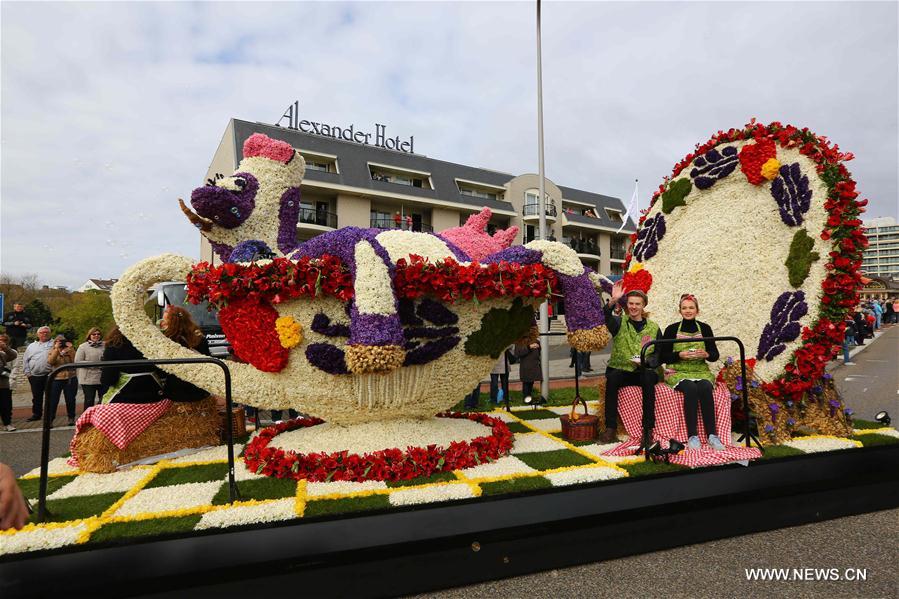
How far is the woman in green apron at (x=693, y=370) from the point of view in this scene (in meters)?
3.78

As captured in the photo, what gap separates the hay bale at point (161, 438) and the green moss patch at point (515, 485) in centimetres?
260

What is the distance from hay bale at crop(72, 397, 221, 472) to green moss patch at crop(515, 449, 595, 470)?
2.73m

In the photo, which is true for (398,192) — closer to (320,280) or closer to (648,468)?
(320,280)

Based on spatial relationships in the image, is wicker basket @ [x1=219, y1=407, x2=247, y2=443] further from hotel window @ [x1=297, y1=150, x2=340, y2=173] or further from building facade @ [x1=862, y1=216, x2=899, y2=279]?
building facade @ [x1=862, y1=216, x2=899, y2=279]

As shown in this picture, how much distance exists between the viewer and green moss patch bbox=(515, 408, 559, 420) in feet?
17.8

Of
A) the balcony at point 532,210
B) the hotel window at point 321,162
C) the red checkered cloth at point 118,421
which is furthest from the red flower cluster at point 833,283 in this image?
the balcony at point 532,210

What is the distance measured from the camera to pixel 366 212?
2298cm

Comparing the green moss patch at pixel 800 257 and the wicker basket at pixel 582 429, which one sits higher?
the green moss patch at pixel 800 257

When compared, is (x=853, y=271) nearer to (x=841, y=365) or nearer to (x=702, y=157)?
(x=702, y=157)

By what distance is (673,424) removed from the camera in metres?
4.04

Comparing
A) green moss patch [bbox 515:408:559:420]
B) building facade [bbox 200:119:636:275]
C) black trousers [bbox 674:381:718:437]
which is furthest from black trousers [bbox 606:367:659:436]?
building facade [bbox 200:119:636:275]

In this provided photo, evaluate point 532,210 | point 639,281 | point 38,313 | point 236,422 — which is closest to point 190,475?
point 236,422

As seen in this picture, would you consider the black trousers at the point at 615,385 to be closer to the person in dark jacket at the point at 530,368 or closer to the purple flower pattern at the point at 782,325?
the purple flower pattern at the point at 782,325

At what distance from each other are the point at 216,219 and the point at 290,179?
686 millimetres
